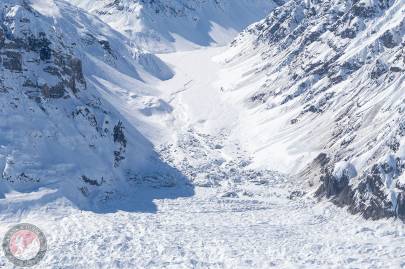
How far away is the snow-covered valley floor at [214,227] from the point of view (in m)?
93.8

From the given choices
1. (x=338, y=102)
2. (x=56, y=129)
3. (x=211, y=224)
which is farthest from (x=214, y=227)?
(x=338, y=102)

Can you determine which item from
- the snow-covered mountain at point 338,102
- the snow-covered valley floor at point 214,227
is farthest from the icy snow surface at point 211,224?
the snow-covered mountain at point 338,102

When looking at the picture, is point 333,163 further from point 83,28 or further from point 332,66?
point 83,28

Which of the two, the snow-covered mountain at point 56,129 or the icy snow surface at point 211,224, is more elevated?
the snow-covered mountain at point 56,129

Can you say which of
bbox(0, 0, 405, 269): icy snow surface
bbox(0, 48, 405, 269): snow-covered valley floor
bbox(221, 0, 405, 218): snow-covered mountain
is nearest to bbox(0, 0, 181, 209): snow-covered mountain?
bbox(0, 0, 405, 269): icy snow surface

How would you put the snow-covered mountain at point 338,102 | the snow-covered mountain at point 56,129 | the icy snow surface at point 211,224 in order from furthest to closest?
1. the snow-covered mountain at point 56,129
2. the snow-covered mountain at point 338,102
3. the icy snow surface at point 211,224

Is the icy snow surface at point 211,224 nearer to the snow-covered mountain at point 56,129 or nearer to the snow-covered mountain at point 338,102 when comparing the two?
the snow-covered mountain at point 56,129

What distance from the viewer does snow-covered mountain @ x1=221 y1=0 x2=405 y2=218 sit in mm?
108625

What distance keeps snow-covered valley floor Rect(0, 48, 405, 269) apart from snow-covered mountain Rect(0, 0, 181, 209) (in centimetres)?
391

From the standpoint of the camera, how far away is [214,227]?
348 ft

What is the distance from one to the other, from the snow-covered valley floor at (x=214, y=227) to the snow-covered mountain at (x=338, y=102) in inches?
153

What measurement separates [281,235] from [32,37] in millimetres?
54809

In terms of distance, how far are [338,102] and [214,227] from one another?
148 feet

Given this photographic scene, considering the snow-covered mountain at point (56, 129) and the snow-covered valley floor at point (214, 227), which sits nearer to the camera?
the snow-covered valley floor at point (214, 227)
